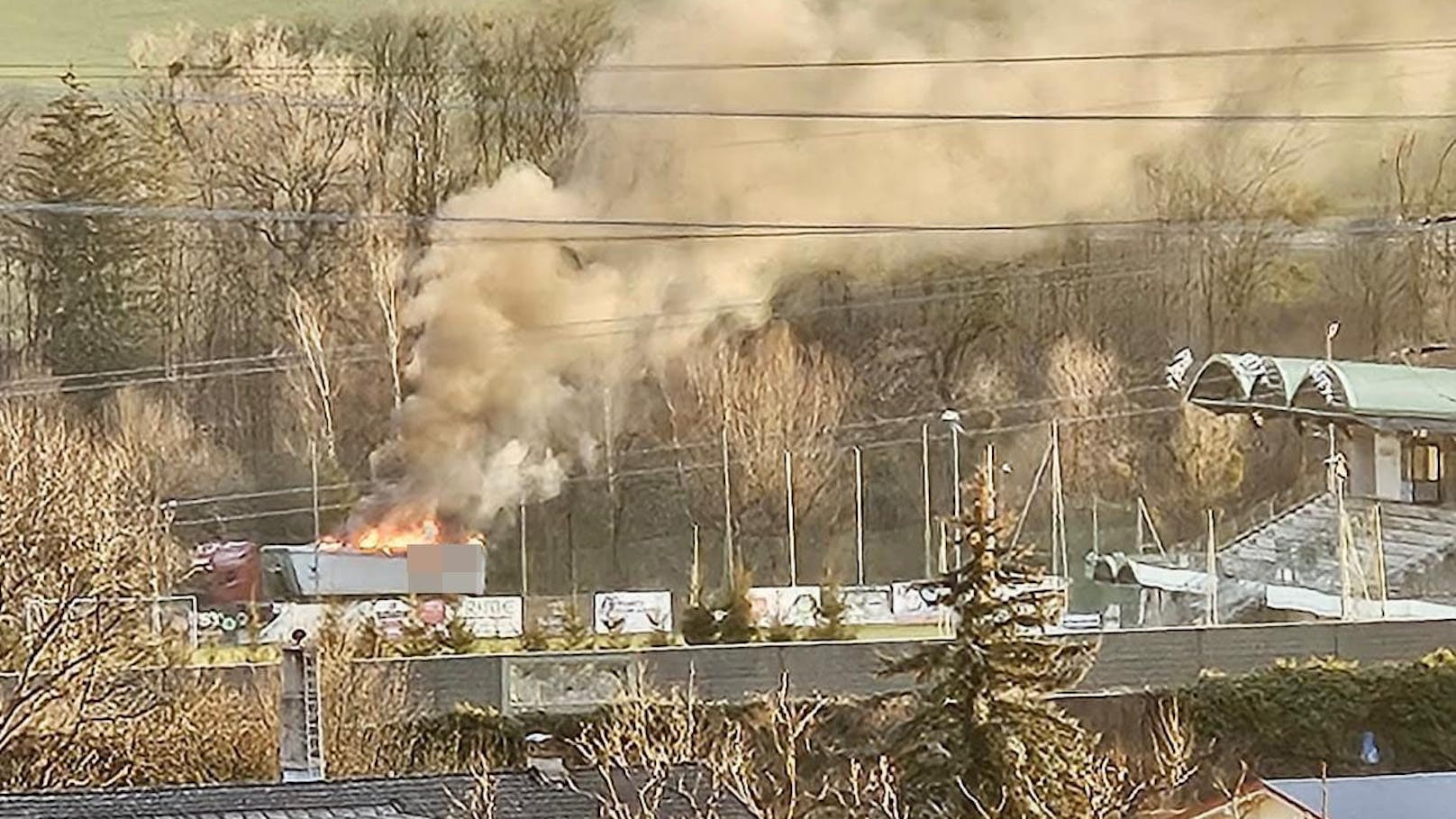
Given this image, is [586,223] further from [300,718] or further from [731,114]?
[300,718]

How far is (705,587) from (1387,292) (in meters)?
4.93

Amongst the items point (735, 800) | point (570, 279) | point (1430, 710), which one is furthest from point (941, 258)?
point (735, 800)

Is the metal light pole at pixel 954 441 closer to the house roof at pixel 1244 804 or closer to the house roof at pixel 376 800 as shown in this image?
the house roof at pixel 1244 804

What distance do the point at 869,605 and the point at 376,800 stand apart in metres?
7.85

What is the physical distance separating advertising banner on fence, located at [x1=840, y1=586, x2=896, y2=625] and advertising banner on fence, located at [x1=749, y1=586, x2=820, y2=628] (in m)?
0.21

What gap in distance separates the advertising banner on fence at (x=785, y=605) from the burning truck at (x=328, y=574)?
1.68 metres

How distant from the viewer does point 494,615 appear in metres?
12.8

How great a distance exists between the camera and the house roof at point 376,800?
5262 millimetres

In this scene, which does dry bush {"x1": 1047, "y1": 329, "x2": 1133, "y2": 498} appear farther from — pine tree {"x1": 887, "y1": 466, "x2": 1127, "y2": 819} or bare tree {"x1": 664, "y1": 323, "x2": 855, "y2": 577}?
pine tree {"x1": 887, "y1": 466, "x2": 1127, "y2": 819}

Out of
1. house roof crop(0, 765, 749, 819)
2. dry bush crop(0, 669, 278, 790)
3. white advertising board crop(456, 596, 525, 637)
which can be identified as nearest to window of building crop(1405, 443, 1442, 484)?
white advertising board crop(456, 596, 525, 637)

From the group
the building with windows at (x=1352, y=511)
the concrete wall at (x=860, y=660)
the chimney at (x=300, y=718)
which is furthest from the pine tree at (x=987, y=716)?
the building with windows at (x=1352, y=511)

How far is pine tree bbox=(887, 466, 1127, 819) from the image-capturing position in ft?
23.3

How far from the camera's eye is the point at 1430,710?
10859mm

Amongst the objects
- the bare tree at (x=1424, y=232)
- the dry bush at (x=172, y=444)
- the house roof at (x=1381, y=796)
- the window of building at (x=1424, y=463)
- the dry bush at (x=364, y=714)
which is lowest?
the house roof at (x=1381, y=796)
